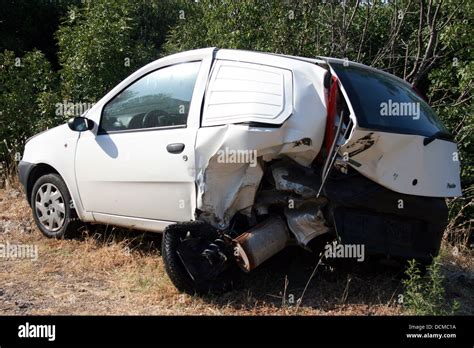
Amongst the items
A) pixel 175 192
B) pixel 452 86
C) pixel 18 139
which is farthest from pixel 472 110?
pixel 18 139

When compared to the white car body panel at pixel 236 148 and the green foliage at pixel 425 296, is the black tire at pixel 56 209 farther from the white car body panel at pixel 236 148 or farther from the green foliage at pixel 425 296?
the green foliage at pixel 425 296

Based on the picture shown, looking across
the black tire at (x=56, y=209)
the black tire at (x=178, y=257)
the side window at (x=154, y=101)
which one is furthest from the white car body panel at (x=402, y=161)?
the black tire at (x=56, y=209)

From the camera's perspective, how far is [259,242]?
4.31 metres

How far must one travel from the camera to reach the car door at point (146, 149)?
4.62m

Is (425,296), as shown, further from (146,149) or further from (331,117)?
(146,149)

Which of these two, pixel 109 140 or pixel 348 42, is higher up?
pixel 348 42

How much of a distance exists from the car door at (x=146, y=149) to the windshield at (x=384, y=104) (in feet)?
4.08

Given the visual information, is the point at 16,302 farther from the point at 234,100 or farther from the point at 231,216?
the point at 234,100

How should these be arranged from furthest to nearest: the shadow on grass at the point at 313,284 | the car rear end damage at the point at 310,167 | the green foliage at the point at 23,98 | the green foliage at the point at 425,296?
the green foliage at the point at 23,98, the shadow on grass at the point at 313,284, the car rear end damage at the point at 310,167, the green foliage at the point at 425,296

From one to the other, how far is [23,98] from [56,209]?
13.5 feet

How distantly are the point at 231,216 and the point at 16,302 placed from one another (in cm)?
185

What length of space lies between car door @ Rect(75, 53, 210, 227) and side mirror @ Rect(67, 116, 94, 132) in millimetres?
73

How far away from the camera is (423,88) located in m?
9.61

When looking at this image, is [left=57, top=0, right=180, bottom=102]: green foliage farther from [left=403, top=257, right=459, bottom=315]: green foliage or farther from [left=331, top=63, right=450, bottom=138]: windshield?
[left=403, top=257, right=459, bottom=315]: green foliage
